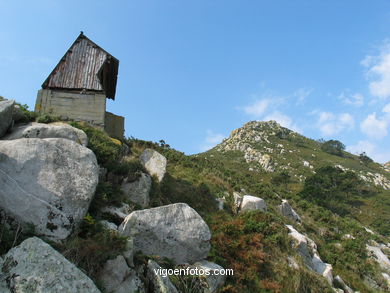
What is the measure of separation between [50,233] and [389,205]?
61.0 m

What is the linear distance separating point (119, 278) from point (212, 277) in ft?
10.6

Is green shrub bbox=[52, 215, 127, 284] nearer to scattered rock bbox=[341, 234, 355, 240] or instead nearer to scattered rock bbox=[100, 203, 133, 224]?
scattered rock bbox=[100, 203, 133, 224]

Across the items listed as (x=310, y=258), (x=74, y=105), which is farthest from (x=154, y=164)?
(x=310, y=258)

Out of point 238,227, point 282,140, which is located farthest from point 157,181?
point 282,140

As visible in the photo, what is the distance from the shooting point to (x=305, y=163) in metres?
71.9

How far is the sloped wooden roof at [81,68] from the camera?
1828 centimetres

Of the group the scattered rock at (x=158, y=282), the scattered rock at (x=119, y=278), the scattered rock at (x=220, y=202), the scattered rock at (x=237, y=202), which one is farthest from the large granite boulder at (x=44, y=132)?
the scattered rock at (x=237, y=202)

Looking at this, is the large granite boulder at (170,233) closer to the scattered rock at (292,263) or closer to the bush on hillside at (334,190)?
the scattered rock at (292,263)

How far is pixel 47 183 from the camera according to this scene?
802cm

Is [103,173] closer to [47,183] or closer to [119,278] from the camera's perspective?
[47,183]

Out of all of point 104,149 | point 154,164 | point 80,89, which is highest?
point 80,89

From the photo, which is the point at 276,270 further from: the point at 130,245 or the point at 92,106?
the point at 92,106

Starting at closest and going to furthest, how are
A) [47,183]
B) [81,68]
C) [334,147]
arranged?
[47,183] → [81,68] → [334,147]

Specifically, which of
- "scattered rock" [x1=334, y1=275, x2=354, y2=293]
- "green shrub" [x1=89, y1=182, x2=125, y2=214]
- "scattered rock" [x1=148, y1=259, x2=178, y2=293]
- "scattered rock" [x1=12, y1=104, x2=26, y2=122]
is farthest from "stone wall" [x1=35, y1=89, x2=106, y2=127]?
"scattered rock" [x1=334, y1=275, x2=354, y2=293]
